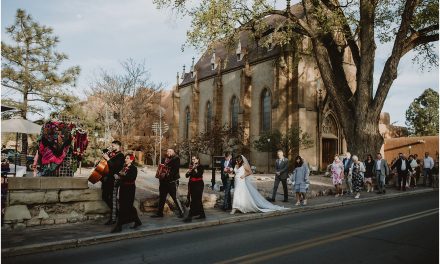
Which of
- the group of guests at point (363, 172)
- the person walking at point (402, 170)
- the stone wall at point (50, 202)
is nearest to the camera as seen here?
the stone wall at point (50, 202)

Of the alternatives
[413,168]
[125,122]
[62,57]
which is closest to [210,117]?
[125,122]

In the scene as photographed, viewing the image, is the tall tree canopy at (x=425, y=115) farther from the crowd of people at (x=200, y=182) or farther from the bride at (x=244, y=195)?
the bride at (x=244, y=195)

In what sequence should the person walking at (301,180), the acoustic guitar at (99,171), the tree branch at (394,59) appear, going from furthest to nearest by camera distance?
1. the tree branch at (394,59)
2. the person walking at (301,180)
3. the acoustic guitar at (99,171)

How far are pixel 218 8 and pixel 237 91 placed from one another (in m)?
21.0

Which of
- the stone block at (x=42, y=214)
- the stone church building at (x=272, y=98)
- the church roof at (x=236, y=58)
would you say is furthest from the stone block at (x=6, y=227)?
the stone church building at (x=272, y=98)

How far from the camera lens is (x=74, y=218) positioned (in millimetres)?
9438

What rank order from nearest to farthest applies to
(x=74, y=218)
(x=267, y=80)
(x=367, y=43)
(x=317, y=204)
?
(x=74, y=218) → (x=317, y=204) → (x=367, y=43) → (x=267, y=80)

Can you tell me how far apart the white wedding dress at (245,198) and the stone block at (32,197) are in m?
5.10

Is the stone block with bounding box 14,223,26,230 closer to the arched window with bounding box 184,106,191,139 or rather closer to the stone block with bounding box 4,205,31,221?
the stone block with bounding box 4,205,31,221

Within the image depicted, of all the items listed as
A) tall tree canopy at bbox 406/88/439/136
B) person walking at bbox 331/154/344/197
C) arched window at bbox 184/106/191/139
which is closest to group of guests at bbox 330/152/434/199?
person walking at bbox 331/154/344/197

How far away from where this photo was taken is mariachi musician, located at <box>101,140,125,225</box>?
8664 millimetres

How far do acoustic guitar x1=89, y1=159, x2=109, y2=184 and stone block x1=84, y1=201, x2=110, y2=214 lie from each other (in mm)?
881

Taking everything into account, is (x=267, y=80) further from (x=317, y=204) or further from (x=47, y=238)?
(x=47, y=238)

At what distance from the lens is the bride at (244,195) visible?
11719 millimetres
